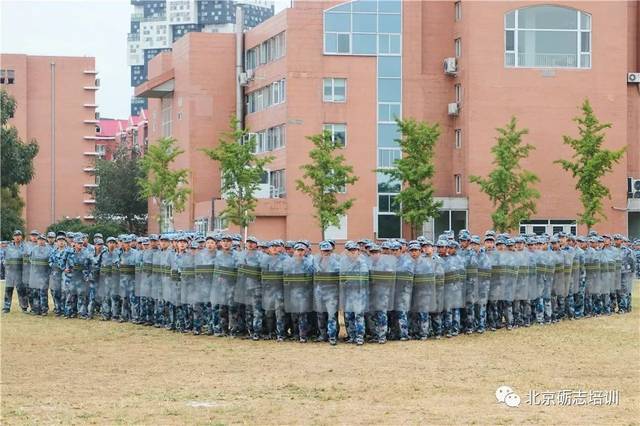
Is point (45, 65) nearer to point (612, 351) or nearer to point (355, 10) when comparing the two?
point (355, 10)

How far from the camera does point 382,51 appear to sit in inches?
2557

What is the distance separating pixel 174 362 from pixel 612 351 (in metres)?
7.44

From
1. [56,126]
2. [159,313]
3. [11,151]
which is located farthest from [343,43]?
[56,126]

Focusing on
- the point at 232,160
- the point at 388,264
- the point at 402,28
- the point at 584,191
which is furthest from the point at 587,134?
the point at 388,264

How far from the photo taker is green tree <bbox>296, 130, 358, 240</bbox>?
5838 centimetres

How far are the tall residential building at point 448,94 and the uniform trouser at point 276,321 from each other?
38.9m

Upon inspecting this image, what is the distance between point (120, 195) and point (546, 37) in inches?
1539

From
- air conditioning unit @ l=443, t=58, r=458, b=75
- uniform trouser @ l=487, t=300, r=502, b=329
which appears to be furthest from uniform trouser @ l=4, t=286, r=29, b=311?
air conditioning unit @ l=443, t=58, r=458, b=75

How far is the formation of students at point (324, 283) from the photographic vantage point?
24.1 metres

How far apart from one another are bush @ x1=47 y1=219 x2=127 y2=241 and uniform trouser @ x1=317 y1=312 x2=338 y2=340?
5507cm

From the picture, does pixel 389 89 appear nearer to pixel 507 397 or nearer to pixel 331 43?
pixel 331 43

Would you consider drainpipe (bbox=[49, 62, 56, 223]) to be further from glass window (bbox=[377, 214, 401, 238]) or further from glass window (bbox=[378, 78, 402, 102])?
glass window (bbox=[377, 214, 401, 238])

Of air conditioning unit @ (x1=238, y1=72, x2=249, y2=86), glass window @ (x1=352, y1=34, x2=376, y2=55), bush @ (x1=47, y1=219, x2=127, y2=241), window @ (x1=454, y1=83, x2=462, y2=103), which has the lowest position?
bush @ (x1=47, y1=219, x2=127, y2=241)

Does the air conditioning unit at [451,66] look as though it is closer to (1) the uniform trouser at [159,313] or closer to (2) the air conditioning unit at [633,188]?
(2) the air conditioning unit at [633,188]
